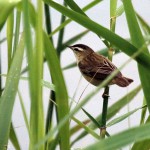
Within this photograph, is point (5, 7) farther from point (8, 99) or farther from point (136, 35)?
point (136, 35)

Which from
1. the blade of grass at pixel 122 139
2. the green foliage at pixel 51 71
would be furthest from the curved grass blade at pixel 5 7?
the blade of grass at pixel 122 139

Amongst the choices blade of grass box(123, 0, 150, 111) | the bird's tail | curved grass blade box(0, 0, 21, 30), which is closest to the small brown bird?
the bird's tail

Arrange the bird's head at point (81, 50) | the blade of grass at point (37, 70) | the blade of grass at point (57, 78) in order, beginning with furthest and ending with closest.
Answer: the bird's head at point (81, 50) → the blade of grass at point (57, 78) → the blade of grass at point (37, 70)

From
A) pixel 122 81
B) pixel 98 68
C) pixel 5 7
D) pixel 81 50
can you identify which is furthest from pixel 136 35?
pixel 81 50

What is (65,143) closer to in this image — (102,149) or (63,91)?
(63,91)

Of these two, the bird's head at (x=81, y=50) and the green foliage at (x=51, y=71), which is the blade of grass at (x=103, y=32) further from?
the bird's head at (x=81, y=50)

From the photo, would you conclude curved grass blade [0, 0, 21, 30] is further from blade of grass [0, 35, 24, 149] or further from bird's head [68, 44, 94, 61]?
bird's head [68, 44, 94, 61]

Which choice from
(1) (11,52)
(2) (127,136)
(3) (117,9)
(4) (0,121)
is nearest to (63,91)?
(4) (0,121)
